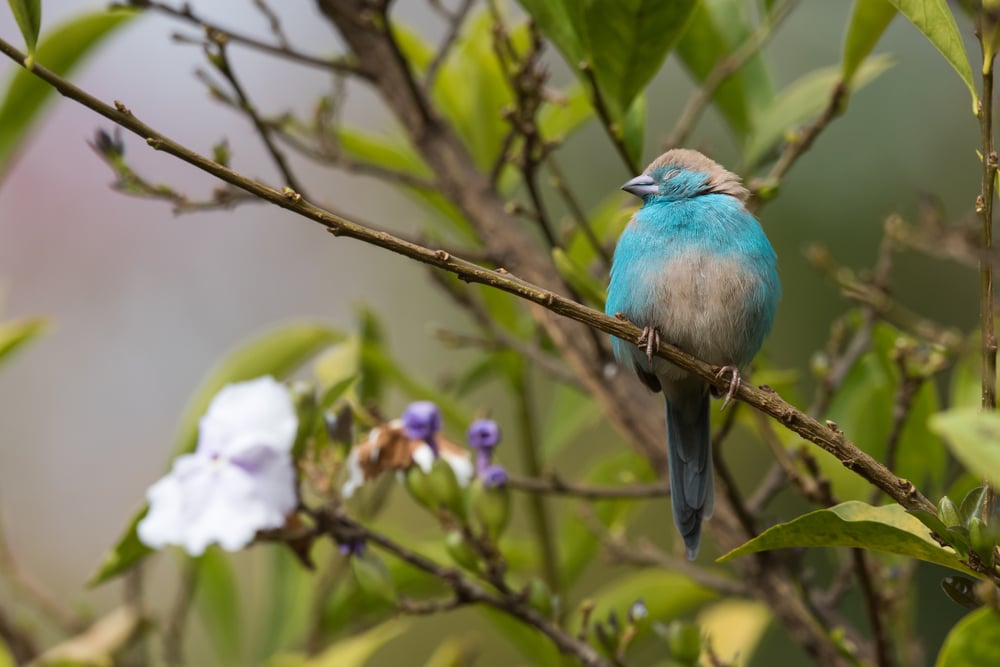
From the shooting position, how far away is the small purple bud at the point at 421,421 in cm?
171

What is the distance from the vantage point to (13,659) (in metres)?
2.04

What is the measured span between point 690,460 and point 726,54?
762 mm

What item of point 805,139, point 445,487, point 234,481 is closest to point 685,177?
point 805,139

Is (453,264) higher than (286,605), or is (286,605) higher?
(453,264)

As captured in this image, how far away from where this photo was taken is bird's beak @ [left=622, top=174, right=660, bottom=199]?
2062 millimetres

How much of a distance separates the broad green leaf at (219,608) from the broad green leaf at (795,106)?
1.32 metres

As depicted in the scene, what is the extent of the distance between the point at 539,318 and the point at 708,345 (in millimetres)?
297

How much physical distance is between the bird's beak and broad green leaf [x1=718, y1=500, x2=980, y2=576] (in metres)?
0.97

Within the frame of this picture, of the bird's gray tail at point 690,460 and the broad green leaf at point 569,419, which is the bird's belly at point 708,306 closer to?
the bird's gray tail at point 690,460

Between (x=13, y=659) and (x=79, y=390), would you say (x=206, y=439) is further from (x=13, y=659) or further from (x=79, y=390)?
(x=79, y=390)

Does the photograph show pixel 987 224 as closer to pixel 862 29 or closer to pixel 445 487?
pixel 862 29

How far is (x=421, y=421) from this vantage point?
5.63 feet

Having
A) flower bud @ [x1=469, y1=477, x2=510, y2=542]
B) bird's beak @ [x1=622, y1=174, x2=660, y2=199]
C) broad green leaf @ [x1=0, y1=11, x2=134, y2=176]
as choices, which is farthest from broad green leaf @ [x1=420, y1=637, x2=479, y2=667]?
broad green leaf @ [x1=0, y1=11, x2=134, y2=176]

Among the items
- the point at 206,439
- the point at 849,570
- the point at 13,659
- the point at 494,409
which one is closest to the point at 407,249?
the point at 206,439
